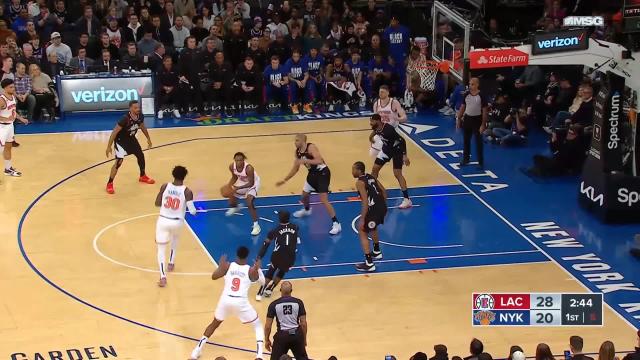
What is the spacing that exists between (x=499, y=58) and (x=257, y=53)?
9.74 m

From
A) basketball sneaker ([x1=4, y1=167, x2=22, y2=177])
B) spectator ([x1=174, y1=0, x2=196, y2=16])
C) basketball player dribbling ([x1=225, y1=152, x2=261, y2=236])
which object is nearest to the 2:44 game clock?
basketball player dribbling ([x1=225, y1=152, x2=261, y2=236])

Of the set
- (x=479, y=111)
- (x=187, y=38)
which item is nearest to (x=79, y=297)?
(x=479, y=111)

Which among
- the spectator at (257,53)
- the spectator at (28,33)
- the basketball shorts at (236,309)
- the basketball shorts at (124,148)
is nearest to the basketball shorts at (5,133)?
the basketball shorts at (124,148)

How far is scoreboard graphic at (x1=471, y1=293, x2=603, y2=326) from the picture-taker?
38.8ft

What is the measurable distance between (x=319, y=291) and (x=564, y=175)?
7605mm

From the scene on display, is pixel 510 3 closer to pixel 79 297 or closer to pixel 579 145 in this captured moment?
pixel 579 145

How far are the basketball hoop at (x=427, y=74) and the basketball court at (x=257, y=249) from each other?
8.65ft

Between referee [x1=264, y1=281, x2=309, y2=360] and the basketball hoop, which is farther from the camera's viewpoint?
the basketball hoop

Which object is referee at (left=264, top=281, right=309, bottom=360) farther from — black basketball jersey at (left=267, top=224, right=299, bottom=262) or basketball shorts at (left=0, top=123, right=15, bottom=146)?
basketball shorts at (left=0, top=123, right=15, bottom=146)

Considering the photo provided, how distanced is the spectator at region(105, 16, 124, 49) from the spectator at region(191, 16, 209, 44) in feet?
5.96

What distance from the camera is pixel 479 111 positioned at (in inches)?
901

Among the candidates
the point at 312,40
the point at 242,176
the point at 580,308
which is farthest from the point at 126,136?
the point at 580,308

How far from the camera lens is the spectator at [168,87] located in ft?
88.4

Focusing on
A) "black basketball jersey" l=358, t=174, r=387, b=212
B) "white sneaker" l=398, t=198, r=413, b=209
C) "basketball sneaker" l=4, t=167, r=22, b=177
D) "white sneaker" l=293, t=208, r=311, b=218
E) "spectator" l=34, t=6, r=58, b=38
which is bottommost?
"white sneaker" l=398, t=198, r=413, b=209
